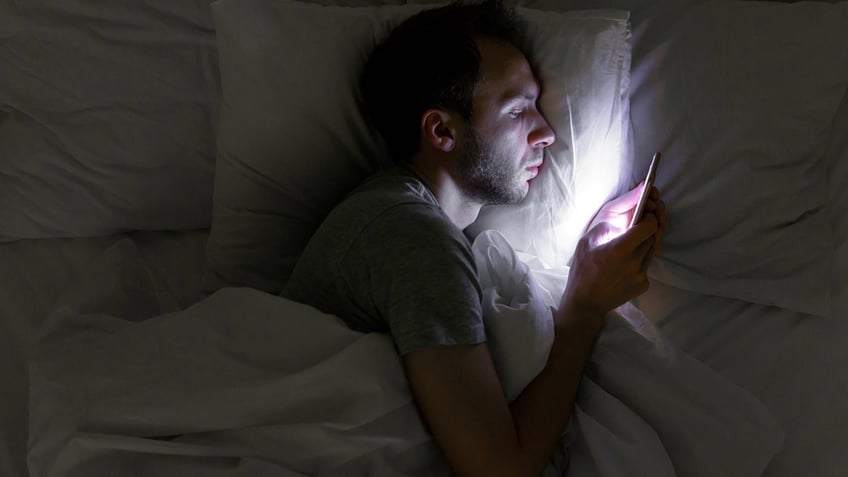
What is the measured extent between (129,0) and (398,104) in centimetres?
56

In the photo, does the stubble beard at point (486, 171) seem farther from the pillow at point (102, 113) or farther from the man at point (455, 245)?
the pillow at point (102, 113)

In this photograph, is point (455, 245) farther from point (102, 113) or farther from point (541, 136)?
point (102, 113)

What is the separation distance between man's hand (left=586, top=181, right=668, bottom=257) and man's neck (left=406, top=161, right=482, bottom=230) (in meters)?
0.21

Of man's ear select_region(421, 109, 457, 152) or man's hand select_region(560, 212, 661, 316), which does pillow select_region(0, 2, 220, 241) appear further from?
man's hand select_region(560, 212, 661, 316)

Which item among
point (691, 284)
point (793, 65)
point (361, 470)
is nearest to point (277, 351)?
point (361, 470)

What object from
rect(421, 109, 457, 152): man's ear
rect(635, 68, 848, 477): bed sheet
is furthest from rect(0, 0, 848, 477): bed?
rect(421, 109, 457, 152): man's ear

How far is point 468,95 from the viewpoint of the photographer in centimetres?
118

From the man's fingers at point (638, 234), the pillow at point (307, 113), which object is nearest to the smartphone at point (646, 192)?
the man's fingers at point (638, 234)

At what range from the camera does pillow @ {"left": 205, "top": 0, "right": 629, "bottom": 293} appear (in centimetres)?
121

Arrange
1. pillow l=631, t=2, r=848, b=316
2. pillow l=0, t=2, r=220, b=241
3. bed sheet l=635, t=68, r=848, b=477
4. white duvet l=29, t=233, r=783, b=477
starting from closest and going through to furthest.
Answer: white duvet l=29, t=233, r=783, b=477, bed sheet l=635, t=68, r=848, b=477, pillow l=631, t=2, r=848, b=316, pillow l=0, t=2, r=220, b=241

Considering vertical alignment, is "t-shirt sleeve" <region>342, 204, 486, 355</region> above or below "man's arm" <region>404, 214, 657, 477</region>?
above

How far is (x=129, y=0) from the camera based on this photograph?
1.36 m

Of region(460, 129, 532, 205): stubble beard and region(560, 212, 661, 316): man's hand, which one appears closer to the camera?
region(560, 212, 661, 316): man's hand

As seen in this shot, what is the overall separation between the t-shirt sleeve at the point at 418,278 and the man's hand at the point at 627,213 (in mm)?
303
